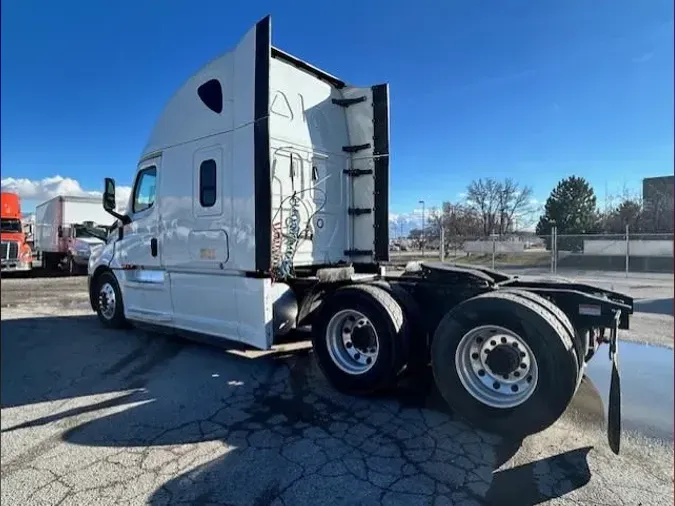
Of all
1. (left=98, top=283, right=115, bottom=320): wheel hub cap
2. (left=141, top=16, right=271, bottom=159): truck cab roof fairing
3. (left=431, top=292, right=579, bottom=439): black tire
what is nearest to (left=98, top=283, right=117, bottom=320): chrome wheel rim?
(left=98, top=283, right=115, bottom=320): wheel hub cap

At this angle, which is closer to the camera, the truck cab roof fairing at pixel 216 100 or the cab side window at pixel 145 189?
the truck cab roof fairing at pixel 216 100

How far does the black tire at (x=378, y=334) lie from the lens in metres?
4.25

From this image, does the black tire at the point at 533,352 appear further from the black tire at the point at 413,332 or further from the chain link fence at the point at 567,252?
the chain link fence at the point at 567,252

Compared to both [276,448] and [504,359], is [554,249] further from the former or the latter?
[276,448]

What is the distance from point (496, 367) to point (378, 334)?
1.15m

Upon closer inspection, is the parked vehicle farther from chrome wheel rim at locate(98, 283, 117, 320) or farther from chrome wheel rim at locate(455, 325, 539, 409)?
chrome wheel rim at locate(455, 325, 539, 409)

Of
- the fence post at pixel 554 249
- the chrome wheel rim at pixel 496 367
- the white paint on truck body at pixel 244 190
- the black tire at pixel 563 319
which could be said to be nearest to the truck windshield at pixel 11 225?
the white paint on truck body at pixel 244 190

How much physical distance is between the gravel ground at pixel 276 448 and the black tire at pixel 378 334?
0.19 meters

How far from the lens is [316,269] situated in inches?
231

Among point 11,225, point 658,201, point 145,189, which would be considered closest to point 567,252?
point 658,201

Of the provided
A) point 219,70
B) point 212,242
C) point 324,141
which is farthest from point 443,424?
point 219,70

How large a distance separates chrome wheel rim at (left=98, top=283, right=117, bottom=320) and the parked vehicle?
1389 centimetres

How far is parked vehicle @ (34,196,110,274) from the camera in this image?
67.1ft

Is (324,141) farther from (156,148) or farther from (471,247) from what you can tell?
(471,247)
